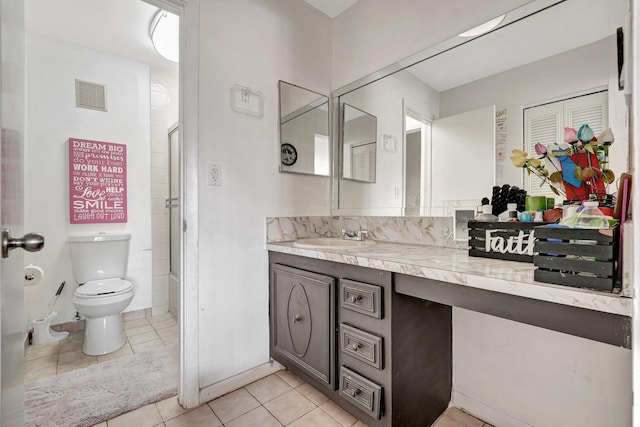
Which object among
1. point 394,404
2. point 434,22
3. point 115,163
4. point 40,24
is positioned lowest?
point 394,404

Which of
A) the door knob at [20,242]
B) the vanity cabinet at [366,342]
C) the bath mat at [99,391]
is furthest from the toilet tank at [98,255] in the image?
the door knob at [20,242]

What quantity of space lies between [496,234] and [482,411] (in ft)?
3.05

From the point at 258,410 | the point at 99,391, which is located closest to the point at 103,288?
the point at 99,391

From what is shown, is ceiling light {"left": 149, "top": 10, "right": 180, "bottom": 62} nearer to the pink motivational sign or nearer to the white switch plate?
the pink motivational sign

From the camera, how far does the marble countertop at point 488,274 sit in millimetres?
709

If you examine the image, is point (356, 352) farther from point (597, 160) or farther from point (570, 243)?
point (597, 160)

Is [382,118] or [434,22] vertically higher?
[434,22]

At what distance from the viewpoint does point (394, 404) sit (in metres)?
1.19

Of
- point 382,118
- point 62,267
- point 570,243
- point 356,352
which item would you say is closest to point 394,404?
point 356,352

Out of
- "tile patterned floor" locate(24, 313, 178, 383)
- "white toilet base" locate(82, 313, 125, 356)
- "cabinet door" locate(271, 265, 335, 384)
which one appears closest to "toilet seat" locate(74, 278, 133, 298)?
"white toilet base" locate(82, 313, 125, 356)

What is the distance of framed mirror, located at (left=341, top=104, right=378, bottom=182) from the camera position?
6.57 feet

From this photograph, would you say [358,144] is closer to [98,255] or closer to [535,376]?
[535,376]

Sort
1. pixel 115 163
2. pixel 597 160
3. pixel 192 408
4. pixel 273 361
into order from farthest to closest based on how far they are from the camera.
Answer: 1. pixel 115 163
2. pixel 273 361
3. pixel 192 408
4. pixel 597 160

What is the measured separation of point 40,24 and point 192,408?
2.88m
